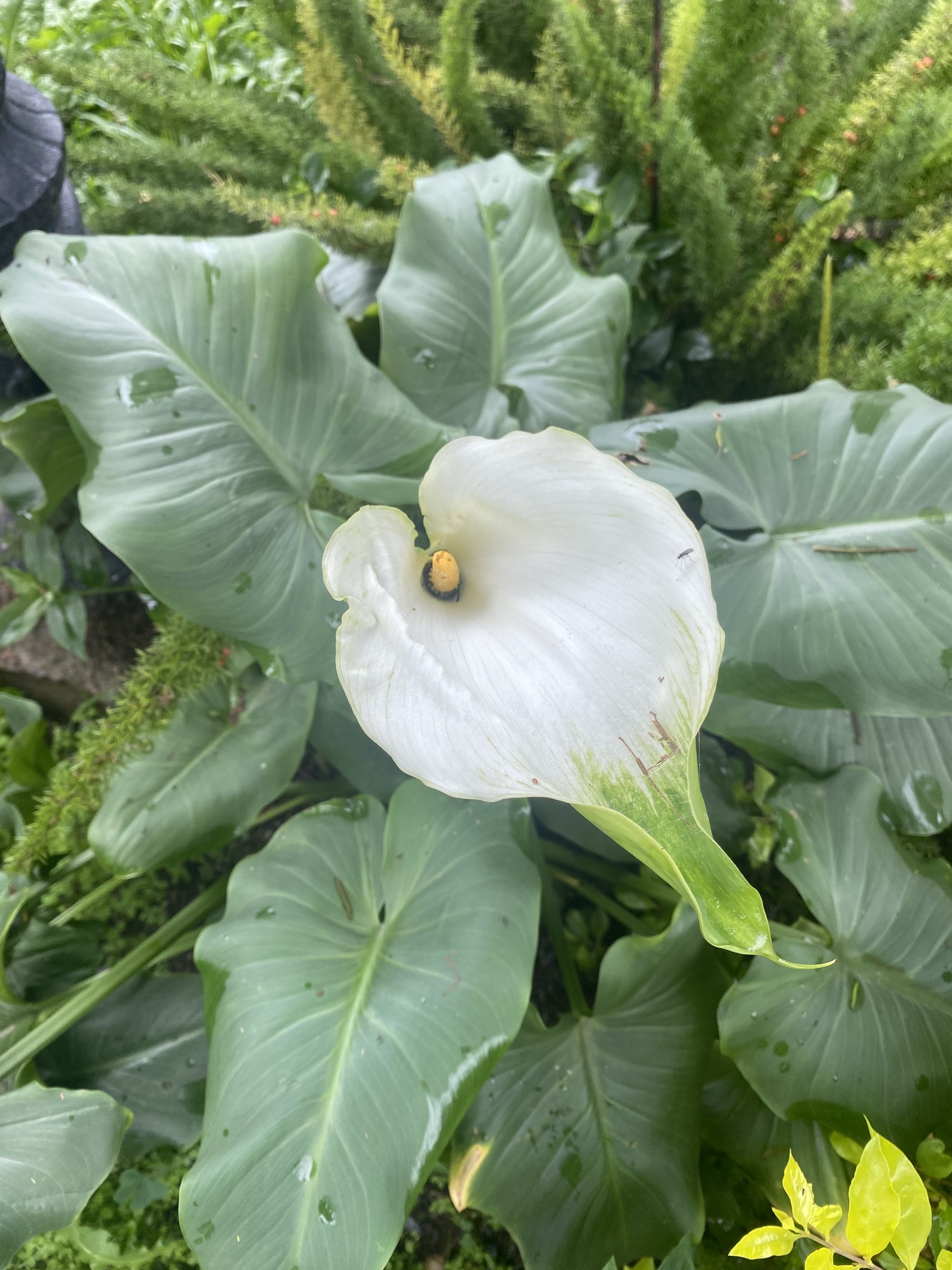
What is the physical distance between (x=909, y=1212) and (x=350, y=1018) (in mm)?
362

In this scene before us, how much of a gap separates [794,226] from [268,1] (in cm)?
77

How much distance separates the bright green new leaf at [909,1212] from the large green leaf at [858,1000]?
19 cm

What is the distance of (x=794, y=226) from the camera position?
0.88m

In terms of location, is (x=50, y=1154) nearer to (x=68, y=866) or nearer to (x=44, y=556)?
(x=68, y=866)

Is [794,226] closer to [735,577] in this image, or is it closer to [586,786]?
[735,577]

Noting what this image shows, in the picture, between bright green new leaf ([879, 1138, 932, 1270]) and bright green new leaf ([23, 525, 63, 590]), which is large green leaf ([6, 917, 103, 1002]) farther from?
bright green new leaf ([879, 1138, 932, 1270])

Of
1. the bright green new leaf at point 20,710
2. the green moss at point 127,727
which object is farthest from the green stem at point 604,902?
the bright green new leaf at point 20,710

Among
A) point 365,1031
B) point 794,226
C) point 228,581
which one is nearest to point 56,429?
point 228,581

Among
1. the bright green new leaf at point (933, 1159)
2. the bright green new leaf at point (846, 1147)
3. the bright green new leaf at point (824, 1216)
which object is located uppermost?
the bright green new leaf at point (824, 1216)

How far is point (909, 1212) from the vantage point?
1.20 ft

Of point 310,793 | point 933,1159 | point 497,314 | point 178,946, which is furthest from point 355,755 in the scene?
point 933,1159

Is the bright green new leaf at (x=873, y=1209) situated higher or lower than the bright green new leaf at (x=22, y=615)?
higher

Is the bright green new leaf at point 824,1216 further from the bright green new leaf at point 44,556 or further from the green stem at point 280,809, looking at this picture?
the bright green new leaf at point 44,556

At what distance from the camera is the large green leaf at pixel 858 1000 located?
56 centimetres
